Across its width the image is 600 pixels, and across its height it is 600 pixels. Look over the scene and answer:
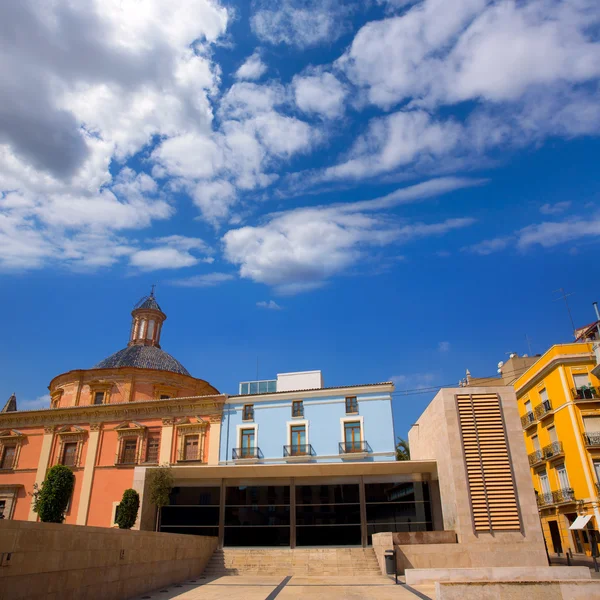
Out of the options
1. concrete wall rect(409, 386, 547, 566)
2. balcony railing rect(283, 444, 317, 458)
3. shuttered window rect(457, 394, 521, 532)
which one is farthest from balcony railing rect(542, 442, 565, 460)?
balcony railing rect(283, 444, 317, 458)

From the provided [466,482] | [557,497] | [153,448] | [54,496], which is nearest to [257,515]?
[153,448]

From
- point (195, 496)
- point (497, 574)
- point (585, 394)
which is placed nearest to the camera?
point (497, 574)

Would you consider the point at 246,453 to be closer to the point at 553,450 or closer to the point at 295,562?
the point at 295,562

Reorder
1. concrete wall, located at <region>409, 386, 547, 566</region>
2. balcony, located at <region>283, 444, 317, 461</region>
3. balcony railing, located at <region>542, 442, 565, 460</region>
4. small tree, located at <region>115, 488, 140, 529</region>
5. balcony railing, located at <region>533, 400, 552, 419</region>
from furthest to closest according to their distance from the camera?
balcony railing, located at <region>533, 400, 552, 419</region>
balcony, located at <region>283, 444, 317, 461</region>
balcony railing, located at <region>542, 442, 565, 460</region>
small tree, located at <region>115, 488, 140, 529</region>
concrete wall, located at <region>409, 386, 547, 566</region>

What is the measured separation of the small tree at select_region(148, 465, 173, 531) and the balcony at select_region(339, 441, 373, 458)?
10.7 metres

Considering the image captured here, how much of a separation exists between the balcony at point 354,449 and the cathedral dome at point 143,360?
61.2ft

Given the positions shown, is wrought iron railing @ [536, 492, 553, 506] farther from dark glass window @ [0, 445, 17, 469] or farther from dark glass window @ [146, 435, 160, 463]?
dark glass window @ [0, 445, 17, 469]

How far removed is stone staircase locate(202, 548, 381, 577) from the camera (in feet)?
72.7

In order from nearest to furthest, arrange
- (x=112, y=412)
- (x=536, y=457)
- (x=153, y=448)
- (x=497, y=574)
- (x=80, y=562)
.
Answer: (x=80, y=562), (x=497, y=574), (x=536, y=457), (x=153, y=448), (x=112, y=412)

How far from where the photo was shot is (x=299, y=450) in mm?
31469

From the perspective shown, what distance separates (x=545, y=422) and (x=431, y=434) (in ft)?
36.6

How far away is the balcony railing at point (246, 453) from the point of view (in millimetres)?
31875

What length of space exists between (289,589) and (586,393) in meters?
21.9

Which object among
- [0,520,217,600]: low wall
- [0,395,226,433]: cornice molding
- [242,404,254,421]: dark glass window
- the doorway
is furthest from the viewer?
[0,395,226,433]: cornice molding
